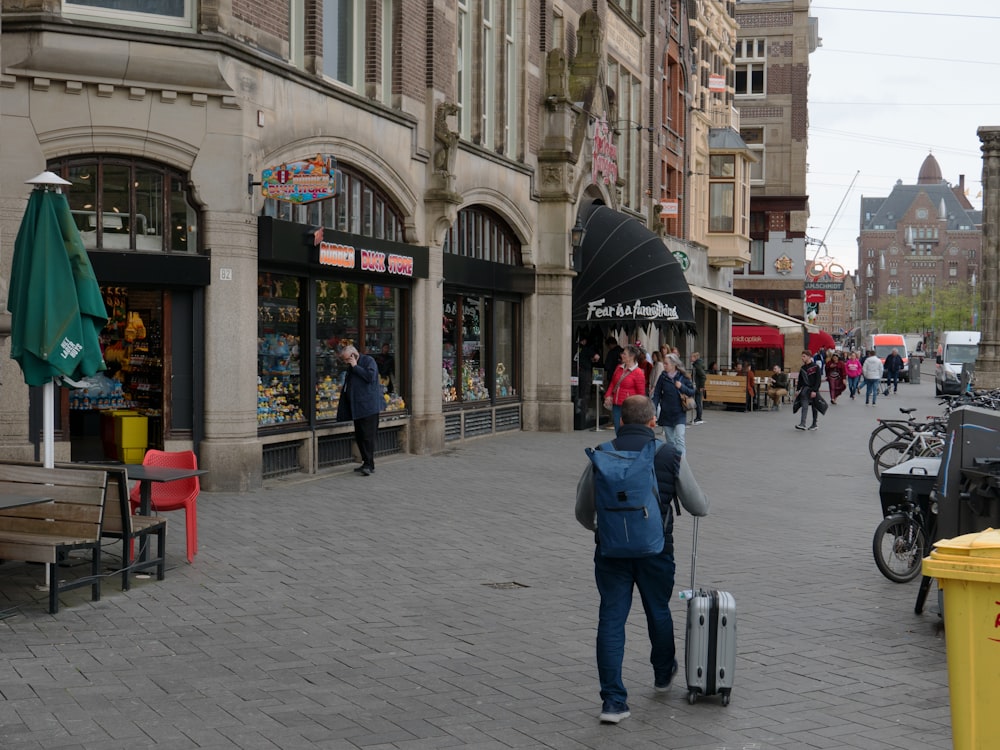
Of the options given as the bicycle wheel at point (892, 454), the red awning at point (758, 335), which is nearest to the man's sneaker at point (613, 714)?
the bicycle wheel at point (892, 454)

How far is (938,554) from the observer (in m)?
4.92

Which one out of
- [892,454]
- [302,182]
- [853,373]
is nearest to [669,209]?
[853,373]

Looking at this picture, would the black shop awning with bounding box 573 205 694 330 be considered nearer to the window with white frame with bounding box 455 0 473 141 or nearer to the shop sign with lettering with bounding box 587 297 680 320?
the shop sign with lettering with bounding box 587 297 680 320

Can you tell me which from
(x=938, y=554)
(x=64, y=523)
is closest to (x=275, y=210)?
(x=64, y=523)

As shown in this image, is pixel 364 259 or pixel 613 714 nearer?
pixel 613 714

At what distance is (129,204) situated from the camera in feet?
44.5

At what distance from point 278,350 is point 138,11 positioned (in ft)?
14.2

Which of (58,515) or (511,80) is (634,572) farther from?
(511,80)

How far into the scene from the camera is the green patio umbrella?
9.27 metres

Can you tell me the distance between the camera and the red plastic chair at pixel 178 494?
991 cm

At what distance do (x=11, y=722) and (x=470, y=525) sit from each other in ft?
22.2

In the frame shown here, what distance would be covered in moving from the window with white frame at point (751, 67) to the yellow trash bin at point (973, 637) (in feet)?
199

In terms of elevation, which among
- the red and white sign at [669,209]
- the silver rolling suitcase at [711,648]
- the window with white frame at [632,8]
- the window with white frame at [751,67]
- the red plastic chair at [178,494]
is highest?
the window with white frame at [751,67]

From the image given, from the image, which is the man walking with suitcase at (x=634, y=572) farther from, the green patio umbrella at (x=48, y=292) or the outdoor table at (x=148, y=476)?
the green patio umbrella at (x=48, y=292)
